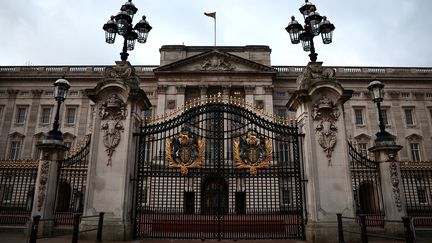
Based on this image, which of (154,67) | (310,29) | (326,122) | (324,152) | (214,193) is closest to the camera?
(324,152)

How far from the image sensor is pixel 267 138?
12.1 m

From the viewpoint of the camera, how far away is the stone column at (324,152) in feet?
34.2

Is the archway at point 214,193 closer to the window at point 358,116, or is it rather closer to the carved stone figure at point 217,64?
the carved stone figure at point 217,64

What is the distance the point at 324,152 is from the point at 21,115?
1621 inches

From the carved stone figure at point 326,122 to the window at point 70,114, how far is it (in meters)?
35.0

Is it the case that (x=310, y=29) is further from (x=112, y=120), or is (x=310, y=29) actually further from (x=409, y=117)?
(x=409, y=117)

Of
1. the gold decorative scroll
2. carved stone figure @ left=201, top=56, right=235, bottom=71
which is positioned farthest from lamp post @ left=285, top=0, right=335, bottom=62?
carved stone figure @ left=201, top=56, right=235, bottom=71

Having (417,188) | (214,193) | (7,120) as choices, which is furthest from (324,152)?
(7,120)

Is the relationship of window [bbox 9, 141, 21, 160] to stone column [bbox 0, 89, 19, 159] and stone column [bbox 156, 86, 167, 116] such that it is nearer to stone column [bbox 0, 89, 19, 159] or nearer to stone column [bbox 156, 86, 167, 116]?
stone column [bbox 0, 89, 19, 159]

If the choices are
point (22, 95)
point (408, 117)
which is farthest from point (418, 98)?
point (22, 95)

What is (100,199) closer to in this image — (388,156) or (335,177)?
(335,177)

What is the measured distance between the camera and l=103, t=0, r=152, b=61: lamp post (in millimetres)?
12289

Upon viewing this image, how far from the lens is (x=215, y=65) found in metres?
37.6

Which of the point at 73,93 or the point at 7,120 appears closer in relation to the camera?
the point at 7,120
